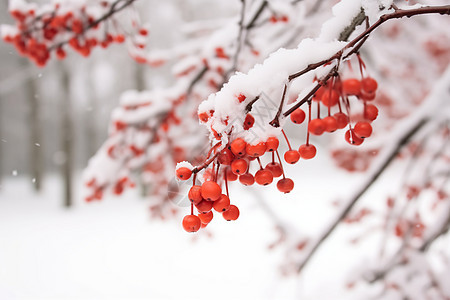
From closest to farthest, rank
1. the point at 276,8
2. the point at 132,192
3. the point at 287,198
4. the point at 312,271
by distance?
the point at 276,8, the point at 312,271, the point at 287,198, the point at 132,192

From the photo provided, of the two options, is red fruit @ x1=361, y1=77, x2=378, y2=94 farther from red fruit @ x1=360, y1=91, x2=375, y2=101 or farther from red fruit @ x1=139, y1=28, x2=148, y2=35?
red fruit @ x1=139, y1=28, x2=148, y2=35

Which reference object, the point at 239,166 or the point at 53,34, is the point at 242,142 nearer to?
the point at 239,166

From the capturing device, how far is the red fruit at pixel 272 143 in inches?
26.2

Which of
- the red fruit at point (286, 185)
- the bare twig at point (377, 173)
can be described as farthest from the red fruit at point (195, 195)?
the bare twig at point (377, 173)

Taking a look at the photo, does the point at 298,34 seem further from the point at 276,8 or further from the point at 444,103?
the point at 444,103

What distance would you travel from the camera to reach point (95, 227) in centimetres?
779

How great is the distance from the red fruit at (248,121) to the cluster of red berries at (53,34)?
1.37 metres

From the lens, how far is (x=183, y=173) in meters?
0.70

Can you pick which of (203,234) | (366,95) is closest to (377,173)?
(366,95)

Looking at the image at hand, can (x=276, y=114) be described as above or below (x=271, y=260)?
above

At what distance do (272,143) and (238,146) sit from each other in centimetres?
7

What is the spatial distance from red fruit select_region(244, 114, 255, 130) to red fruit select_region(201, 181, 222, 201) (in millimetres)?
145

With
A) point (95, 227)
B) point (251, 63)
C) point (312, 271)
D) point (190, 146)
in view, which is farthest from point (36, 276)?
point (251, 63)

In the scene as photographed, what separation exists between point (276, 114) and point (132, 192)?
1221 centimetres
